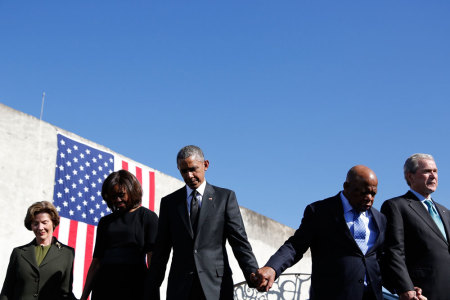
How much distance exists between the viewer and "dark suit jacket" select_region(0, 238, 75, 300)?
432cm

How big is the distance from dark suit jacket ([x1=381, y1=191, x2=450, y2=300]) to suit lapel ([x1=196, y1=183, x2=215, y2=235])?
1264mm

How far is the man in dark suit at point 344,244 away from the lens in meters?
3.40

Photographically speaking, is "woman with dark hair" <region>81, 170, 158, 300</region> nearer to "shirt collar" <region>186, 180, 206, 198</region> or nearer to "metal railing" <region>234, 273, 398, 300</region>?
"shirt collar" <region>186, 180, 206, 198</region>

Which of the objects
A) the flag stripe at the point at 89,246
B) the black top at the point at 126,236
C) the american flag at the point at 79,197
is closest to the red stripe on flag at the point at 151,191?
the american flag at the point at 79,197

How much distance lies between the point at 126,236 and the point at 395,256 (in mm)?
1975

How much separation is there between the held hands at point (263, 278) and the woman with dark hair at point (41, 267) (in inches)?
71.3

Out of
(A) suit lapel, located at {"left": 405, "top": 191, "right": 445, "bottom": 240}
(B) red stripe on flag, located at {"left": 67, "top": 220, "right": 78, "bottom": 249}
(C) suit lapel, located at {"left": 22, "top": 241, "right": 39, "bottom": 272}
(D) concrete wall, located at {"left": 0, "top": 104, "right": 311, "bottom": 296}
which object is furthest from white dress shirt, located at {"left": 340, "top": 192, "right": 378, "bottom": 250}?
(B) red stripe on flag, located at {"left": 67, "top": 220, "right": 78, "bottom": 249}

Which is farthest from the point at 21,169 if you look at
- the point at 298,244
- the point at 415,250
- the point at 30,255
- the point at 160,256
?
the point at 415,250

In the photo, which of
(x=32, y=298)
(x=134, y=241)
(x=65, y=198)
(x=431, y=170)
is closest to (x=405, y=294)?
(x=431, y=170)

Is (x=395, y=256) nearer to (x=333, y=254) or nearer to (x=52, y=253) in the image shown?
(x=333, y=254)

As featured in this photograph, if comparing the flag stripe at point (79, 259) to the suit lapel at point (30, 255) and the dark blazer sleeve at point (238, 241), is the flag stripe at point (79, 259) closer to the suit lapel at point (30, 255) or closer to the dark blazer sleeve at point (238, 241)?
the suit lapel at point (30, 255)

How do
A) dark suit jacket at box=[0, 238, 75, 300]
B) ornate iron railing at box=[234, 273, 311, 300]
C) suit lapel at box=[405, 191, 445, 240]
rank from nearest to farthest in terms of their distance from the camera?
suit lapel at box=[405, 191, 445, 240]
dark suit jacket at box=[0, 238, 75, 300]
ornate iron railing at box=[234, 273, 311, 300]

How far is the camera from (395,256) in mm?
3646

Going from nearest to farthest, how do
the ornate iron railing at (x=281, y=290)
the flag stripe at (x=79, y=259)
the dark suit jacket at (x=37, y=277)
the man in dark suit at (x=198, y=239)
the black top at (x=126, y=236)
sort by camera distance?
1. the man in dark suit at (x=198, y=239)
2. the black top at (x=126, y=236)
3. the dark suit jacket at (x=37, y=277)
4. the flag stripe at (x=79, y=259)
5. the ornate iron railing at (x=281, y=290)
